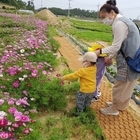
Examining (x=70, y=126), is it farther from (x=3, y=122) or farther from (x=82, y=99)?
(x=3, y=122)

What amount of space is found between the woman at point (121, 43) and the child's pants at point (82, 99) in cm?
46

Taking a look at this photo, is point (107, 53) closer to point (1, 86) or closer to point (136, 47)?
point (136, 47)

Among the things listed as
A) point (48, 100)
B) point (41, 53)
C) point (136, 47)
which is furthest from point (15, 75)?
point (41, 53)

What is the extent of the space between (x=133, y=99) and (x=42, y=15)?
80.4 ft

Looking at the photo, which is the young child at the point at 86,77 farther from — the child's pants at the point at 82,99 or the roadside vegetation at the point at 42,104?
the roadside vegetation at the point at 42,104

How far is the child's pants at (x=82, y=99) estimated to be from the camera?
13.3 ft

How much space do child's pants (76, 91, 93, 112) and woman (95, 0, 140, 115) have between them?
465 millimetres

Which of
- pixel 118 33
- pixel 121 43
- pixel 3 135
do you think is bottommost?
pixel 3 135

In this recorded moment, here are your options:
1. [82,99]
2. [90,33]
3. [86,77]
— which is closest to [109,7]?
[86,77]

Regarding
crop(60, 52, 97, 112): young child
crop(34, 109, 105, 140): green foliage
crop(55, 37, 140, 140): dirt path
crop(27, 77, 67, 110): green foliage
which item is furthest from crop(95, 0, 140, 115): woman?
crop(27, 77, 67, 110): green foliage

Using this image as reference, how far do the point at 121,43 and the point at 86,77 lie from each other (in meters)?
0.71

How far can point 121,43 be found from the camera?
3.71 m

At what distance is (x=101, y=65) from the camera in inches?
175

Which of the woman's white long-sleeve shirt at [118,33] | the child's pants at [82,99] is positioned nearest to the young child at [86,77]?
the child's pants at [82,99]
